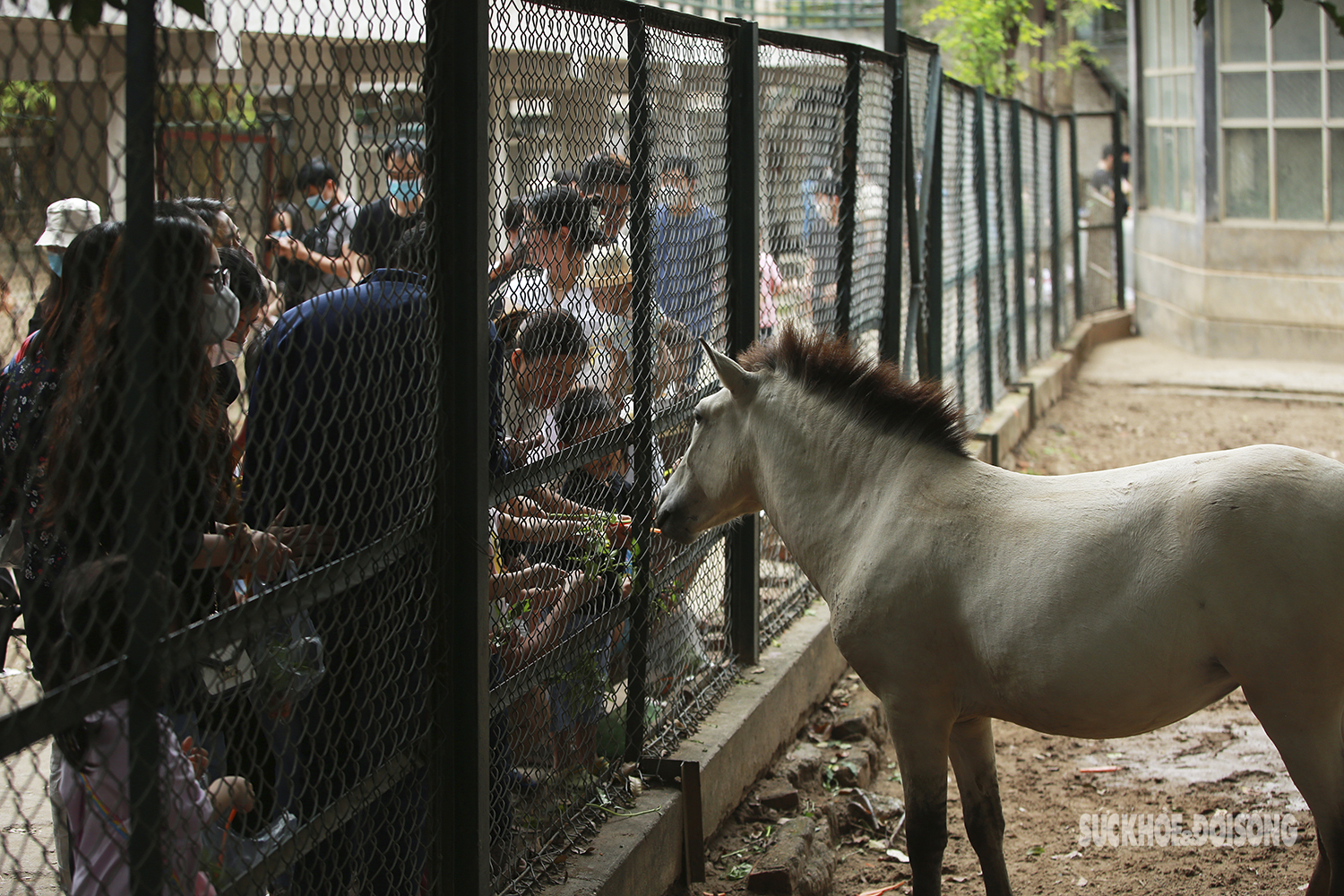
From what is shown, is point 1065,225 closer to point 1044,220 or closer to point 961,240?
point 1044,220

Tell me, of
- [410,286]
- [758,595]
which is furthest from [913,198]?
[410,286]

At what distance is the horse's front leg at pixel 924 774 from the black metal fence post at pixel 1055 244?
38.7ft

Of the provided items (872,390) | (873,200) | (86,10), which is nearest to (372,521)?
(86,10)

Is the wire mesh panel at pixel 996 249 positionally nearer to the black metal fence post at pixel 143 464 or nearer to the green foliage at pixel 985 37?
the green foliage at pixel 985 37

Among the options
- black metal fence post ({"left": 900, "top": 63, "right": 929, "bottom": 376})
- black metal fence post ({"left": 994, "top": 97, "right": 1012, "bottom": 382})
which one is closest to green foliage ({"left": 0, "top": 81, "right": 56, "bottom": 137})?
black metal fence post ({"left": 900, "top": 63, "right": 929, "bottom": 376})

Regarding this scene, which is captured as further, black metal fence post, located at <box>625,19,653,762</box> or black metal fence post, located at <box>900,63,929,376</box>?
black metal fence post, located at <box>900,63,929,376</box>

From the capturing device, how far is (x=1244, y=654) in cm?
301

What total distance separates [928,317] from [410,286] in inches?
225

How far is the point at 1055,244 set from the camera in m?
14.7

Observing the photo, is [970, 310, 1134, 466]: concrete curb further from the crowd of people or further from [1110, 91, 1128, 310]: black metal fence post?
the crowd of people

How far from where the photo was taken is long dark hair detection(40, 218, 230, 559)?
1761mm

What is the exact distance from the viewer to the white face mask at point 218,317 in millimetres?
2096

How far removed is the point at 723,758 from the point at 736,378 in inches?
54.8

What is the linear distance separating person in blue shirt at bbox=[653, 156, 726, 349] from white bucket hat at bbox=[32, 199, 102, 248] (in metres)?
1.77
